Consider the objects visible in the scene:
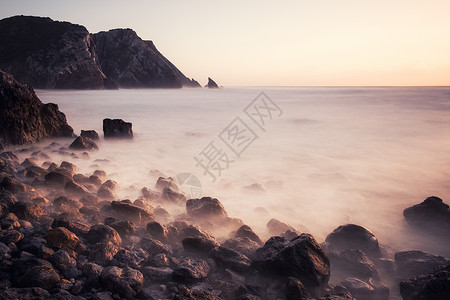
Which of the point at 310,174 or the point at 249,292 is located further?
the point at 310,174

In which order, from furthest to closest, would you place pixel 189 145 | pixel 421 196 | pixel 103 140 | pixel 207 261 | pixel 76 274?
pixel 189 145 < pixel 103 140 < pixel 421 196 < pixel 207 261 < pixel 76 274

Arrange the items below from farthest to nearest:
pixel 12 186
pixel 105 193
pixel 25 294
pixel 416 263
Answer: pixel 105 193
pixel 12 186
pixel 416 263
pixel 25 294

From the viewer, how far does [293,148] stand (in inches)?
478

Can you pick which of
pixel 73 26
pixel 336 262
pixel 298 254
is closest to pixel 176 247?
pixel 298 254

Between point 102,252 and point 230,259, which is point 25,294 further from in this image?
point 230,259

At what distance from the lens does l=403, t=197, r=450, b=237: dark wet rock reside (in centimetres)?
471

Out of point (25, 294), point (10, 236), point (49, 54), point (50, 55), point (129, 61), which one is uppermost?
point (129, 61)

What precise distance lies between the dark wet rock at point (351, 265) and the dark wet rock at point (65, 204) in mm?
3846

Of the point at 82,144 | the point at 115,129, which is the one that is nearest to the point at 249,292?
the point at 82,144

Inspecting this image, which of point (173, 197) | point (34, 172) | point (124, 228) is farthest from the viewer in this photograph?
point (34, 172)

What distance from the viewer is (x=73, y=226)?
3455 mm

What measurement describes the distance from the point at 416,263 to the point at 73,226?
4.42 metres

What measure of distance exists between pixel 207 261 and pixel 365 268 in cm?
204

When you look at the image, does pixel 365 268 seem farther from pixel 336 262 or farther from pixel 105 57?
pixel 105 57
